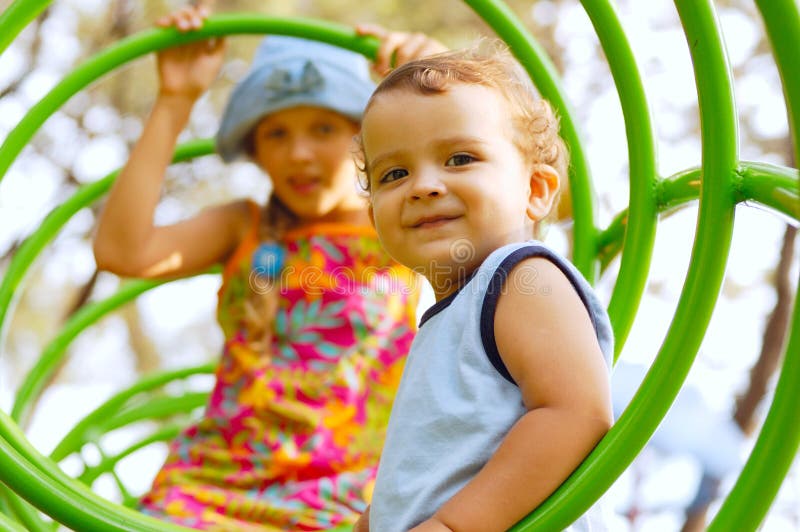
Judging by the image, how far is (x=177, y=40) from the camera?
1871 mm

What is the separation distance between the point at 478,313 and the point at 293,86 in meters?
1.06

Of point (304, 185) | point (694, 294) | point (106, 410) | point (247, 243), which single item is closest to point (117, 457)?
point (106, 410)

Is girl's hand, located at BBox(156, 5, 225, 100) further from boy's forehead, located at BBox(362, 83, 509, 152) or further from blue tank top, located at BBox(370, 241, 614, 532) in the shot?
blue tank top, located at BBox(370, 241, 614, 532)

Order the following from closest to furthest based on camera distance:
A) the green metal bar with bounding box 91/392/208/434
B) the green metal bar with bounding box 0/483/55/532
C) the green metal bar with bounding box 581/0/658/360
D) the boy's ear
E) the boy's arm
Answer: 1. the boy's arm
2. the boy's ear
3. the green metal bar with bounding box 581/0/658/360
4. the green metal bar with bounding box 0/483/55/532
5. the green metal bar with bounding box 91/392/208/434

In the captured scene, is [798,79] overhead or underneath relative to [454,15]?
underneath

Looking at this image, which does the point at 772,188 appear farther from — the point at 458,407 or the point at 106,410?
the point at 106,410

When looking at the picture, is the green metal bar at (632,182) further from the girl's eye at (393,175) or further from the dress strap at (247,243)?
the dress strap at (247,243)

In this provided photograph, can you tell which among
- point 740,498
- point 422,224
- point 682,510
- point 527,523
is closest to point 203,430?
point 422,224

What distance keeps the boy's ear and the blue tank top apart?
16 cm

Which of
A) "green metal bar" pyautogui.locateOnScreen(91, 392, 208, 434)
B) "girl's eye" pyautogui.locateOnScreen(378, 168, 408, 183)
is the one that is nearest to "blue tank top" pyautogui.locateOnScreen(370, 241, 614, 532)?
"girl's eye" pyautogui.locateOnScreen(378, 168, 408, 183)

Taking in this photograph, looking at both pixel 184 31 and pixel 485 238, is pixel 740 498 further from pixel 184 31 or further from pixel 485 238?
pixel 184 31

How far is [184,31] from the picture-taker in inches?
73.6

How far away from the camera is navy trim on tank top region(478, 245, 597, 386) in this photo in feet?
3.18

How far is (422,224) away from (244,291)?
0.92 metres
